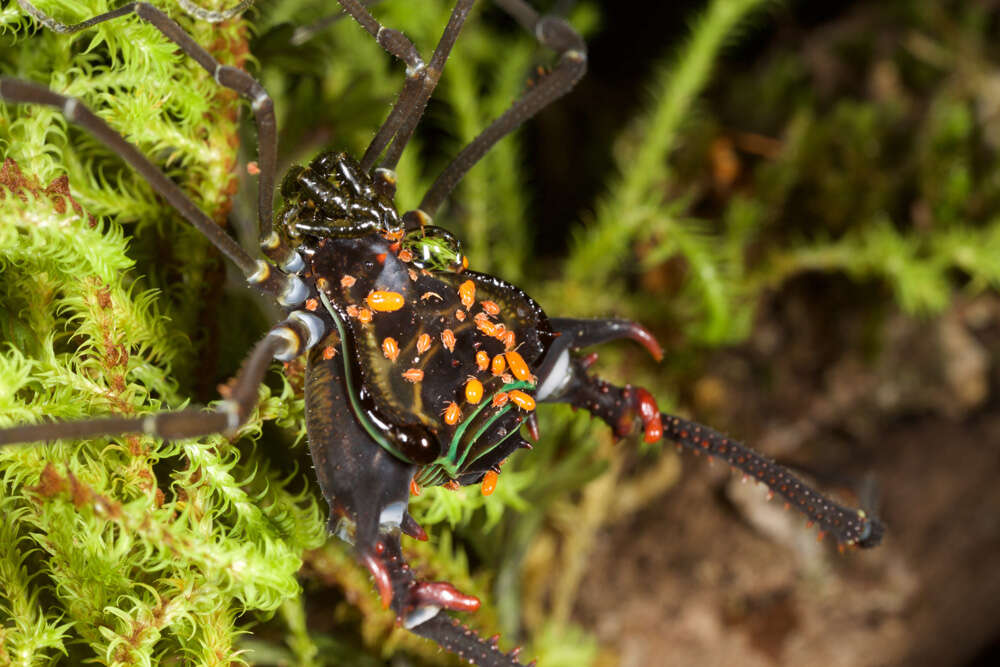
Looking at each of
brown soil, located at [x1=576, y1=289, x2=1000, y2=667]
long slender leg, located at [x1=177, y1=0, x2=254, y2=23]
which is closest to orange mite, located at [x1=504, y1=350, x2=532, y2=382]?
long slender leg, located at [x1=177, y1=0, x2=254, y2=23]

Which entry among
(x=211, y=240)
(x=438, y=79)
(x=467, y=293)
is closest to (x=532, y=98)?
(x=438, y=79)

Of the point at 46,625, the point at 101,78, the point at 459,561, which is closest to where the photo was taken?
the point at 46,625

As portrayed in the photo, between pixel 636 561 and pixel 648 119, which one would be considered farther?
pixel 648 119

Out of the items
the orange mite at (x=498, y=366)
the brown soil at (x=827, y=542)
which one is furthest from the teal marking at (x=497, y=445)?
the brown soil at (x=827, y=542)

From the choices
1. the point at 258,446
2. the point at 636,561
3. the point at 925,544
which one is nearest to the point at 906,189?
the point at 925,544

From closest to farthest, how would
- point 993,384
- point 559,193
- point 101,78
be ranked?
point 101,78 → point 993,384 → point 559,193

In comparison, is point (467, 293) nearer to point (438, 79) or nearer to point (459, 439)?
point (459, 439)

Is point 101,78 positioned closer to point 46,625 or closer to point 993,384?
point 46,625
